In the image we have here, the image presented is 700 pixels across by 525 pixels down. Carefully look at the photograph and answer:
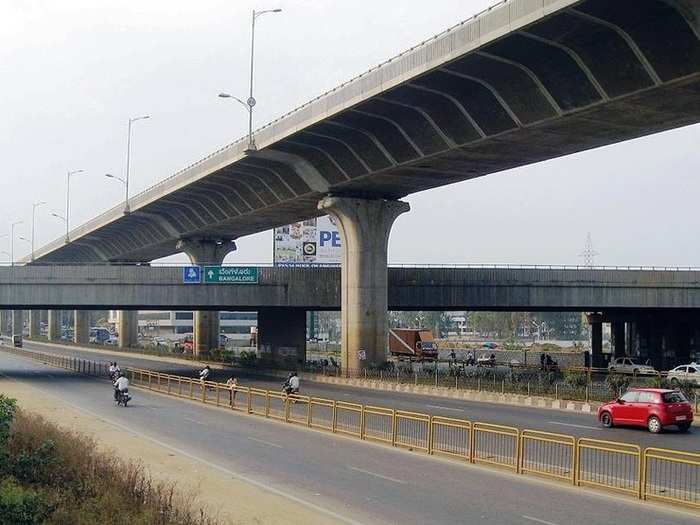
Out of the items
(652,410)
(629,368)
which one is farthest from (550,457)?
(629,368)

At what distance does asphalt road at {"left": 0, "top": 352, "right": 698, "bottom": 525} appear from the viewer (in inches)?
603

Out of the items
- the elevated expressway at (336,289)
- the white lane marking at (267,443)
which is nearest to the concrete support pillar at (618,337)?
the elevated expressway at (336,289)

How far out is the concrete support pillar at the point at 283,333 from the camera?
247 feet

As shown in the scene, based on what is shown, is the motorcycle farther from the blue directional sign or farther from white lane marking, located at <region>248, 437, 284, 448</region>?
the blue directional sign

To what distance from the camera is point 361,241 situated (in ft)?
183

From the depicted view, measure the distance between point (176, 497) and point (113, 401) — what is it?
26015 millimetres

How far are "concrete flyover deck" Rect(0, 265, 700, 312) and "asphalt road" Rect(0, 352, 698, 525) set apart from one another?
32.4 m

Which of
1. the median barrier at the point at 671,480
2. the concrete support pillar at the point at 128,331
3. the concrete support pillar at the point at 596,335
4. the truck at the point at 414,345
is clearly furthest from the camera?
the concrete support pillar at the point at 128,331

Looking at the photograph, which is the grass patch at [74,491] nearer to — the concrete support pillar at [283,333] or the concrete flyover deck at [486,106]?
the concrete flyover deck at [486,106]

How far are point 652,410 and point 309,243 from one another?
207 feet

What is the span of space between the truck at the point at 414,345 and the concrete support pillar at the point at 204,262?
61.0 ft

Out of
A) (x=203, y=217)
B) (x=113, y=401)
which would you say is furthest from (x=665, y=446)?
(x=203, y=217)

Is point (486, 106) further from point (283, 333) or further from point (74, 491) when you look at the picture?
point (283, 333)

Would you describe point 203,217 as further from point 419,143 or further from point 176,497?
point 176,497
